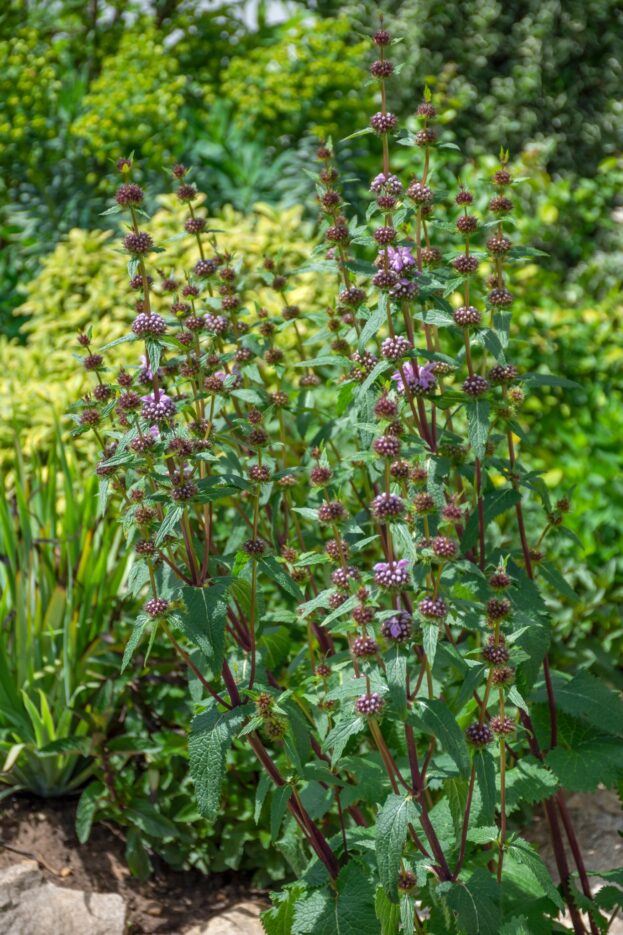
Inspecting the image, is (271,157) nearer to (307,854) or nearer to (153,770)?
(153,770)

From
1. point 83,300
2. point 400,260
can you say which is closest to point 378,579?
point 400,260

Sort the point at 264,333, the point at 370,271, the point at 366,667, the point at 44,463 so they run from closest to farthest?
the point at 366,667 → the point at 370,271 → the point at 264,333 → the point at 44,463

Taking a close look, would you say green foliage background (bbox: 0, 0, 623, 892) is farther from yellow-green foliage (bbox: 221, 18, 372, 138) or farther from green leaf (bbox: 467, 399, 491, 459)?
green leaf (bbox: 467, 399, 491, 459)

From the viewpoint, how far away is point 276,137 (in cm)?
662

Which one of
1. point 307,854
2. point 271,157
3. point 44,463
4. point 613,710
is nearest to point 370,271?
point 613,710

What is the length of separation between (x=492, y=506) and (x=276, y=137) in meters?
4.97

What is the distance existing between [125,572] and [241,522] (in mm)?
Answer: 1003

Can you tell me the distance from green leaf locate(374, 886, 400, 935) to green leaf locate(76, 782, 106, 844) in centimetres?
129

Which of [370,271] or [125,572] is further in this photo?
[125,572]

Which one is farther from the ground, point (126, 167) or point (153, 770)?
point (126, 167)

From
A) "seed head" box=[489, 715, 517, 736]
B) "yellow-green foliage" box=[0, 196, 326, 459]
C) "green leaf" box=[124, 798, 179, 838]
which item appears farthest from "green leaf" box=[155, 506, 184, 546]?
"yellow-green foliage" box=[0, 196, 326, 459]

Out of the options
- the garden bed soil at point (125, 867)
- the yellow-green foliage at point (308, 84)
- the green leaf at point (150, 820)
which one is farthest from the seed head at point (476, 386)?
the yellow-green foliage at point (308, 84)

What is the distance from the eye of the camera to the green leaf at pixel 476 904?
1.94m

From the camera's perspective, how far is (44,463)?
4637 millimetres
